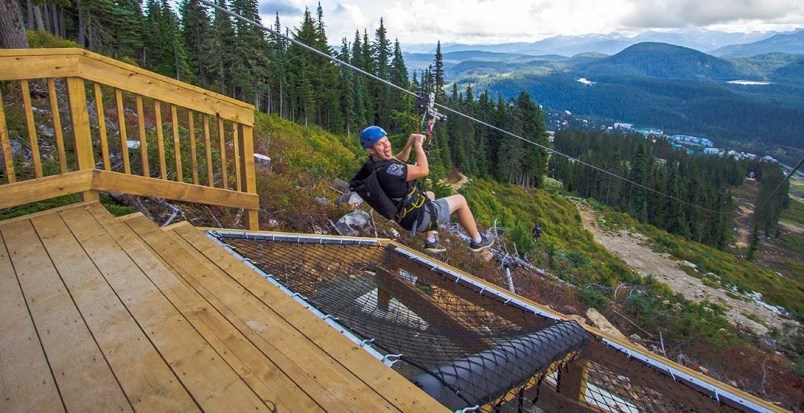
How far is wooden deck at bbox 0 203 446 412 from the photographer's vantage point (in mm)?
2088

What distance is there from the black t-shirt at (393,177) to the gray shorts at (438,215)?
0.41m

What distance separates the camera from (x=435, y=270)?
16.2ft

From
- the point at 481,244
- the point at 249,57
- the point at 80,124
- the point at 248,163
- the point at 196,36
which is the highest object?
the point at 196,36

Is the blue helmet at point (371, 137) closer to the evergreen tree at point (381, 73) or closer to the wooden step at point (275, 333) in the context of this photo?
the wooden step at point (275, 333)

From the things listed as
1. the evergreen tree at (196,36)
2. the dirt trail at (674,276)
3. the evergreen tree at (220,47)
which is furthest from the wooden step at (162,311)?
the evergreen tree at (196,36)

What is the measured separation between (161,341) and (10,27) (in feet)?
39.3

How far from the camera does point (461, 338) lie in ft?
13.2

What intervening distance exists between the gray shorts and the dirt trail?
1797 cm

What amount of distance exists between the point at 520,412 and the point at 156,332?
2.39m

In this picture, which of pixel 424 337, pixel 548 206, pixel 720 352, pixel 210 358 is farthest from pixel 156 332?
pixel 548 206

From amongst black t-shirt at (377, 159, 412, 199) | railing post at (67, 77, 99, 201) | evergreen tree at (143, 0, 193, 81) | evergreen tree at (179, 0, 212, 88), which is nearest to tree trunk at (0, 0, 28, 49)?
railing post at (67, 77, 99, 201)

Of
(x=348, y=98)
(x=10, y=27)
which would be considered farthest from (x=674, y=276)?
(x=348, y=98)

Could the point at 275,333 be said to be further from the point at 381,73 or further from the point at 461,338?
the point at 381,73

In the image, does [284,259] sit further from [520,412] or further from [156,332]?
[520,412]
